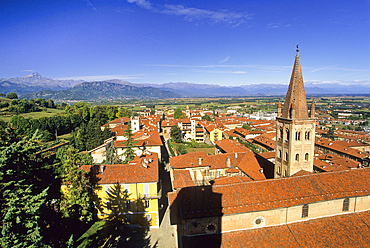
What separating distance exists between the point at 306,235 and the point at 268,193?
13.3 feet

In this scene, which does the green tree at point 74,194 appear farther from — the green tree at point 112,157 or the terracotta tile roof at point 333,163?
the terracotta tile roof at point 333,163

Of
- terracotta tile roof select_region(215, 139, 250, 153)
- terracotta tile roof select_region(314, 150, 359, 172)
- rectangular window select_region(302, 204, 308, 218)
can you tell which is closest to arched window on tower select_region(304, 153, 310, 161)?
rectangular window select_region(302, 204, 308, 218)

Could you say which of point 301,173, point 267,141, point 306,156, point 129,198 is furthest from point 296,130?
point 267,141

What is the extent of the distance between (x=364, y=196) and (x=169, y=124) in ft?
226

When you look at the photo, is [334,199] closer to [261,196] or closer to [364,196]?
[364,196]

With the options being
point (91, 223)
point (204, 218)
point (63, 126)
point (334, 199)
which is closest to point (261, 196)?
point (204, 218)

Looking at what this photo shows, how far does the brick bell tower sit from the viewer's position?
22.4 meters

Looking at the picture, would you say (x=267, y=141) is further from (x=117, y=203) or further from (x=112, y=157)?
(x=117, y=203)

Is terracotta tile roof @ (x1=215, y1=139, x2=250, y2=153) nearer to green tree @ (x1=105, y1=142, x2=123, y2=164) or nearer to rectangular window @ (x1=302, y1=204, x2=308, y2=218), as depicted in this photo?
green tree @ (x1=105, y1=142, x2=123, y2=164)

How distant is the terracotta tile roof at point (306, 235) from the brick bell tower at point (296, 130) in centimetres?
695

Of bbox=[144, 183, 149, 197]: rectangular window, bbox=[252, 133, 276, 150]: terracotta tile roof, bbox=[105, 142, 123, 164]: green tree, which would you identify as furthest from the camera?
bbox=[252, 133, 276, 150]: terracotta tile roof

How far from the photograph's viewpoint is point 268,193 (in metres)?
17.4

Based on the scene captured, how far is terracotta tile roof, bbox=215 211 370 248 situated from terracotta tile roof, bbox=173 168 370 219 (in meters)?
1.89

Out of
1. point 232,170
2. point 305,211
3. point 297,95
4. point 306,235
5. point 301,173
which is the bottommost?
point 232,170
